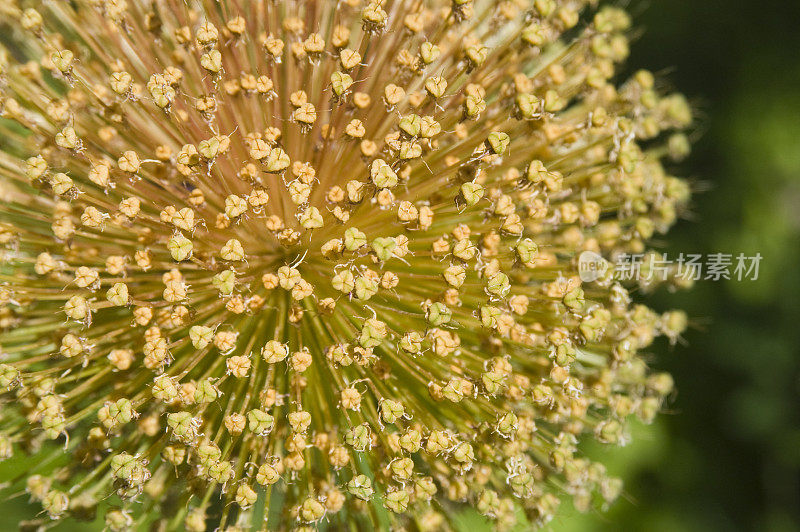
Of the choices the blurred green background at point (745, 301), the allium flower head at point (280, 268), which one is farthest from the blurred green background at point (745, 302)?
the allium flower head at point (280, 268)

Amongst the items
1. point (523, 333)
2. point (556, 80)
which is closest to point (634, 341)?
point (523, 333)

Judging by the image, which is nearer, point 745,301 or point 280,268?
point 280,268

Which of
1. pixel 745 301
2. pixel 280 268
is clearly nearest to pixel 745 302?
pixel 745 301

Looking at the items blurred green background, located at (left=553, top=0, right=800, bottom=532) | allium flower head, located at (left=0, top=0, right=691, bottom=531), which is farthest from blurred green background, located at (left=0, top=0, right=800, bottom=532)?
allium flower head, located at (left=0, top=0, right=691, bottom=531)

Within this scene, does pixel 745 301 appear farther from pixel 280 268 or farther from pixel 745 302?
pixel 280 268

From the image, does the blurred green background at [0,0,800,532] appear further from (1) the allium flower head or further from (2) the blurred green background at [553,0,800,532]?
(1) the allium flower head

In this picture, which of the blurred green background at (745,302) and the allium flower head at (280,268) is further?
the blurred green background at (745,302)

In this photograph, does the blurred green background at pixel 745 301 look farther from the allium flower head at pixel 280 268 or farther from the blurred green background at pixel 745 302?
the allium flower head at pixel 280 268
